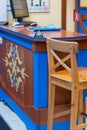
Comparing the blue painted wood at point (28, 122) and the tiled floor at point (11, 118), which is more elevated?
the blue painted wood at point (28, 122)

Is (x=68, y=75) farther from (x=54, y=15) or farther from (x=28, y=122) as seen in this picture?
(x=54, y=15)

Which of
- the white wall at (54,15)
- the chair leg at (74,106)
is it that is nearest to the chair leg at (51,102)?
the chair leg at (74,106)

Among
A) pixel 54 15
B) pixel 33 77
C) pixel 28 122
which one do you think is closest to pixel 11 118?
pixel 28 122

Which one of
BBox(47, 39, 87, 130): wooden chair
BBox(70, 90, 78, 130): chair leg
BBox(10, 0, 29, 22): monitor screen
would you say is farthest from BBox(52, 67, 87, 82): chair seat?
BBox(10, 0, 29, 22): monitor screen

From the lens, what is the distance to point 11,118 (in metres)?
3.61

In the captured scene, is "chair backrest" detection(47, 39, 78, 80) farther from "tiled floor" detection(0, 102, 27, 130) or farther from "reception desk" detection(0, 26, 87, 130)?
"tiled floor" detection(0, 102, 27, 130)

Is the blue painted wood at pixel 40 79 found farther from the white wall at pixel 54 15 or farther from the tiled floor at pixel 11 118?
the white wall at pixel 54 15

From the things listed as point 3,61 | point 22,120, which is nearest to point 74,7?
point 3,61

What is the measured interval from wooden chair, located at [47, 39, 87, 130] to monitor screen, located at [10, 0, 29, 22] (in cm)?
159

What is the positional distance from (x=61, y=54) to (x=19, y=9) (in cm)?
166

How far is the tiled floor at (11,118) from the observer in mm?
3271

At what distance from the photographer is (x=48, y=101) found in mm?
2889

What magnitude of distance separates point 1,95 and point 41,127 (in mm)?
1444

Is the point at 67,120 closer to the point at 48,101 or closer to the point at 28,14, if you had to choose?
the point at 48,101
